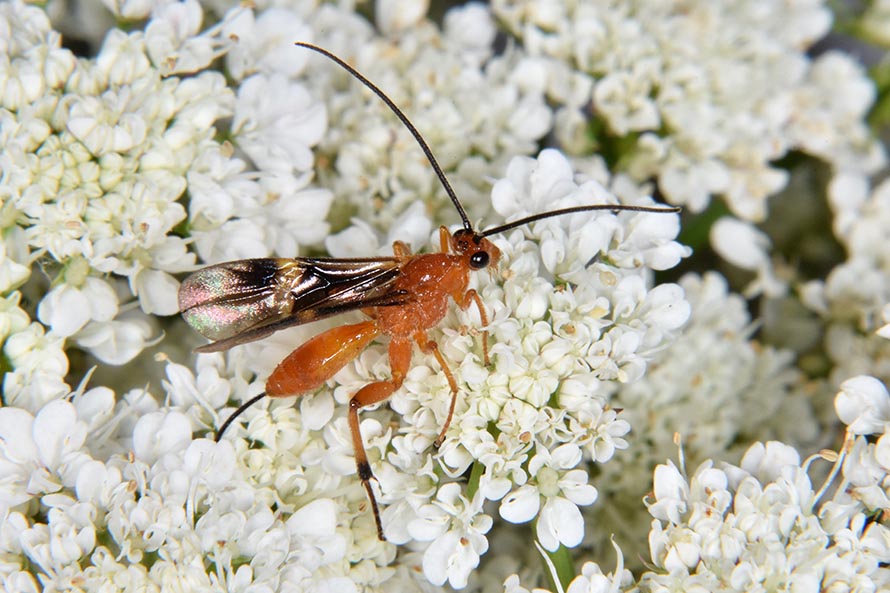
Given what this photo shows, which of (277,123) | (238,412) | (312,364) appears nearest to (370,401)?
(312,364)

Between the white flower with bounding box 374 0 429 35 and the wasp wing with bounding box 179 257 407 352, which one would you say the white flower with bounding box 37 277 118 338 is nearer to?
the wasp wing with bounding box 179 257 407 352

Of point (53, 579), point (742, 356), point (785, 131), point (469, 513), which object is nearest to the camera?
point (53, 579)

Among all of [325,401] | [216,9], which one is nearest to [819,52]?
[216,9]

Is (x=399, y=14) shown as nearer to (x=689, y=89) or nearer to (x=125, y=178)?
(x=689, y=89)

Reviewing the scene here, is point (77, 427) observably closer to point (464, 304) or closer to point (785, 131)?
point (464, 304)

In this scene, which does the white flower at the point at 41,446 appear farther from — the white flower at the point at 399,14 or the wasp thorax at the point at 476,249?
the white flower at the point at 399,14

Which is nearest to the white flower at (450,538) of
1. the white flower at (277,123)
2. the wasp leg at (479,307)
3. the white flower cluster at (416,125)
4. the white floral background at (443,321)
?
the white floral background at (443,321)
